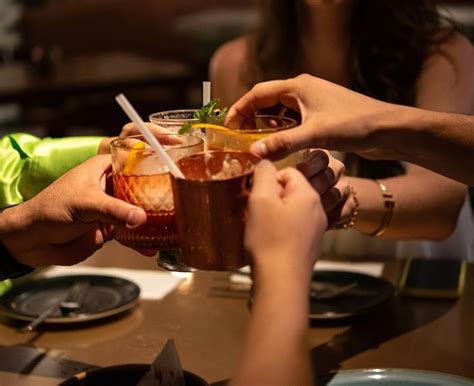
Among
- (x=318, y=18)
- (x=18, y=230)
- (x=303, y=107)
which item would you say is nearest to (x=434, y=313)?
(x=303, y=107)

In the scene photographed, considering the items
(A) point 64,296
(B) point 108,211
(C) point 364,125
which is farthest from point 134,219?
(A) point 64,296

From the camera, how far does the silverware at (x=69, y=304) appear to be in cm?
169

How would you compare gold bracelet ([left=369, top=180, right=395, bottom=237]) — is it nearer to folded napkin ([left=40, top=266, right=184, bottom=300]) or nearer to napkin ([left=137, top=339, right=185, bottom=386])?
folded napkin ([left=40, top=266, right=184, bottom=300])

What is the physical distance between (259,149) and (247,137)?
0.09 meters

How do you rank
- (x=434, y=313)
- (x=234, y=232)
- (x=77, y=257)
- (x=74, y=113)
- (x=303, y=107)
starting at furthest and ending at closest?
1. (x=74, y=113)
2. (x=434, y=313)
3. (x=77, y=257)
4. (x=303, y=107)
5. (x=234, y=232)

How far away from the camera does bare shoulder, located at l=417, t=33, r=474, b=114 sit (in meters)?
2.30

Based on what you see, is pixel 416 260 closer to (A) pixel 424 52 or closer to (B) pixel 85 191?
(A) pixel 424 52

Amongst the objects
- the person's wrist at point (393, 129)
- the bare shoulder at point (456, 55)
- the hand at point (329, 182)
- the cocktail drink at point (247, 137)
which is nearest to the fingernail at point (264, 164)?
the cocktail drink at point (247, 137)

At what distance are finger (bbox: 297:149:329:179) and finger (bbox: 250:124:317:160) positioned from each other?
106mm

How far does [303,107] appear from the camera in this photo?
1.38 meters

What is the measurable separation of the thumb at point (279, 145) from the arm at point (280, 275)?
123 millimetres

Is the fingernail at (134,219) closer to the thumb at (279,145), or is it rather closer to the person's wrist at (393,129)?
the thumb at (279,145)

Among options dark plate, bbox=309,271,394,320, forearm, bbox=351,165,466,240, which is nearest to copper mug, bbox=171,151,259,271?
dark plate, bbox=309,271,394,320

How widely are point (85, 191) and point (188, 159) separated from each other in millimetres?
232
